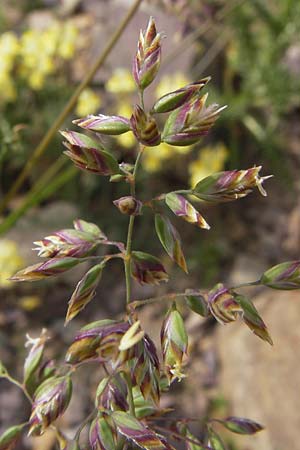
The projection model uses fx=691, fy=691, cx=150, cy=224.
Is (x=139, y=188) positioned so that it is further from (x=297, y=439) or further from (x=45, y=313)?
(x=297, y=439)

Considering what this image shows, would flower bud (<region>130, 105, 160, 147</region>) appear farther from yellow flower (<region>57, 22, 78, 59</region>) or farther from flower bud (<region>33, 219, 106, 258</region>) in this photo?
yellow flower (<region>57, 22, 78, 59</region>)

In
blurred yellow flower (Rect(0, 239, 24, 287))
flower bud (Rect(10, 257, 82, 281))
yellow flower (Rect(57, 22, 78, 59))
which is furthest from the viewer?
yellow flower (Rect(57, 22, 78, 59))

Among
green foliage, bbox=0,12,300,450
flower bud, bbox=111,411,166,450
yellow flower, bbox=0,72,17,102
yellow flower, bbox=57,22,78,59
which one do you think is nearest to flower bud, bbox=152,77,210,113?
green foliage, bbox=0,12,300,450

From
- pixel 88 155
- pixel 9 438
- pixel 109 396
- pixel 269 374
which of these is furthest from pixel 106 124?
pixel 269 374

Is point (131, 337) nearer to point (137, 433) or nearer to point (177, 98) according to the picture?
point (137, 433)

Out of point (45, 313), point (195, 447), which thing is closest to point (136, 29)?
point (45, 313)

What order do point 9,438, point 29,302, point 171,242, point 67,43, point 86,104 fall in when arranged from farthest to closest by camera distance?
point 67,43 < point 86,104 < point 29,302 < point 9,438 < point 171,242
